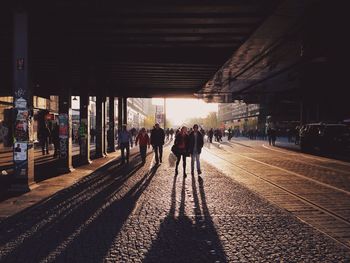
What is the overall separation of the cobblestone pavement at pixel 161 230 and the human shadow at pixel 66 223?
1 cm

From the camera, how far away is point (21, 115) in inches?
392

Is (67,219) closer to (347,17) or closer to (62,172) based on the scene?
(62,172)

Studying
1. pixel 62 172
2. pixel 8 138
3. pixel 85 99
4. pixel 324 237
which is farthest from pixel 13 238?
pixel 8 138

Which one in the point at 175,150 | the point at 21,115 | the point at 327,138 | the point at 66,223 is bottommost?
the point at 66,223

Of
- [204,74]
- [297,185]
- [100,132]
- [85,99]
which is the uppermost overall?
[204,74]

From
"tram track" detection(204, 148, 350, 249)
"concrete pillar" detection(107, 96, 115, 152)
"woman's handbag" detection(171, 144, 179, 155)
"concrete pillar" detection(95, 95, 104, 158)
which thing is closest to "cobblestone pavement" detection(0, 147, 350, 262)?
"tram track" detection(204, 148, 350, 249)

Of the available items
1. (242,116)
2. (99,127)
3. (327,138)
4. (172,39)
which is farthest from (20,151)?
(242,116)

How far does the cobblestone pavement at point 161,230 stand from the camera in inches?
193

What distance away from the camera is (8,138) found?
27.7 meters

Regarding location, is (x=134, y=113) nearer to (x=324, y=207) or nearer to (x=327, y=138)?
(x=327, y=138)

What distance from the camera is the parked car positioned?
23962 millimetres

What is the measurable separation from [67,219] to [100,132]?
15.0 metres

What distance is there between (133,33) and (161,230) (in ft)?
26.3

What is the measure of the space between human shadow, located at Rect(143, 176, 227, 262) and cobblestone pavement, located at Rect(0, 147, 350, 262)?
0.01 metres
